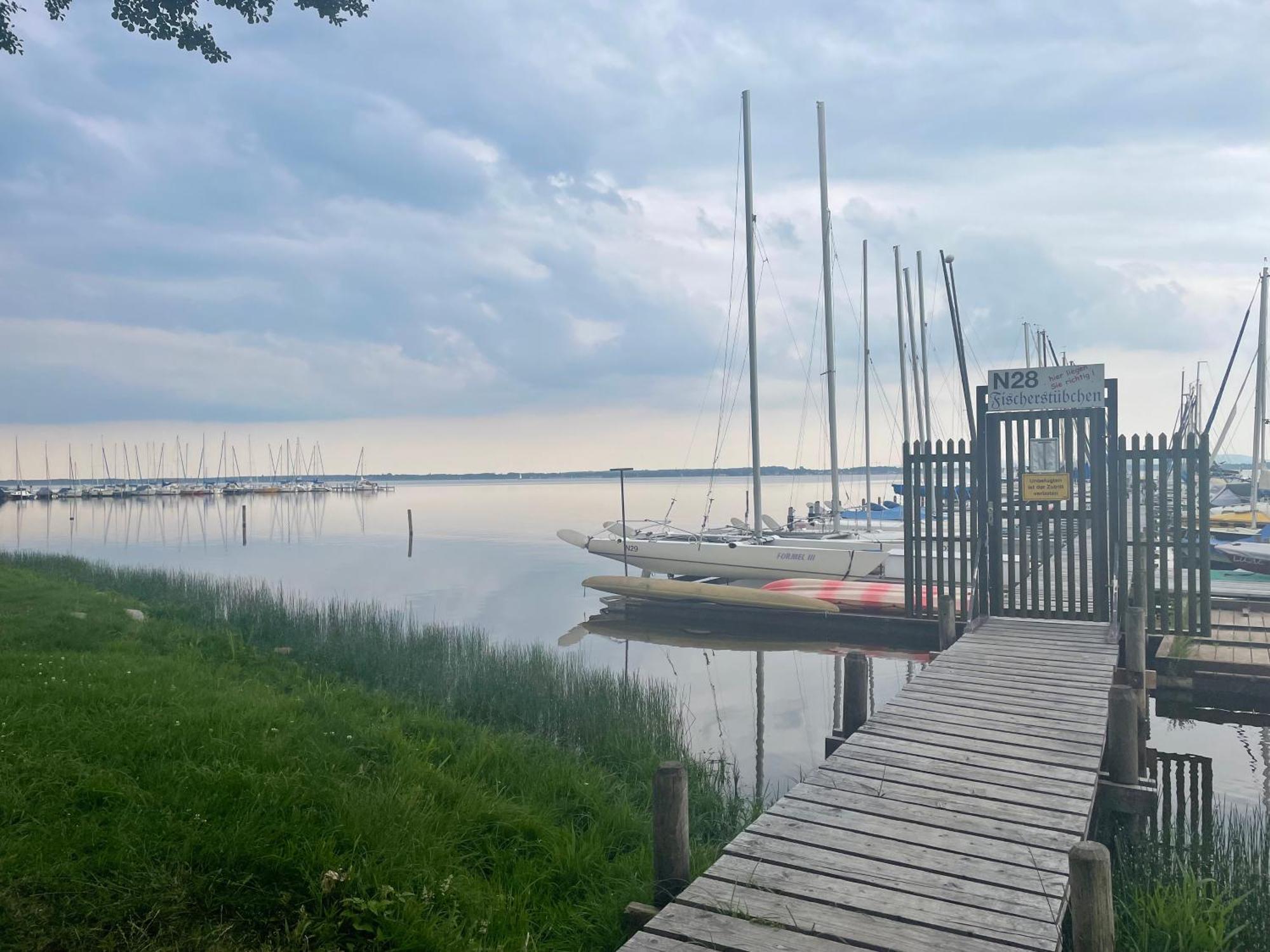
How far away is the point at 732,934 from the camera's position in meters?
3.91

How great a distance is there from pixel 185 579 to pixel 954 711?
62.8ft

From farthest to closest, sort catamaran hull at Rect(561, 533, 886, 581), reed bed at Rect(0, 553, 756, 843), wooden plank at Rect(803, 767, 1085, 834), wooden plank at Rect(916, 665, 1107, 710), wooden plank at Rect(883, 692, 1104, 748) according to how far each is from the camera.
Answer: catamaran hull at Rect(561, 533, 886, 581), reed bed at Rect(0, 553, 756, 843), wooden plank at Rect(916, 665, 1107, 710), wooden plank at Rect(883, 692, 1104, 748), wooden plank at Rect(803, 767, 1085, 834)

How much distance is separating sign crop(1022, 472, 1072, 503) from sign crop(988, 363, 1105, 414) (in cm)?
79

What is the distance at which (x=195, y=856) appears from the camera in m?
4.67

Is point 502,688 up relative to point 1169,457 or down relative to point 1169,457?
down

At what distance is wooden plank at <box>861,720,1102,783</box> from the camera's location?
5879 millimetres

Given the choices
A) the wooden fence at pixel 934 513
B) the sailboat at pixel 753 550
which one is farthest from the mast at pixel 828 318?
the wooden fence at pixel 934 513

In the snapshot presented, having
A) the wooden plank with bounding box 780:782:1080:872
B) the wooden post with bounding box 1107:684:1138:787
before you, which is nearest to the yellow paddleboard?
the wooden post with bounding box 1107:684:1138:787

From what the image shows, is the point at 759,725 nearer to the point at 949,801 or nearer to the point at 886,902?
the point at 949,801

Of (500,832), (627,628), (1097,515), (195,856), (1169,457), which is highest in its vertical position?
(1169,457)

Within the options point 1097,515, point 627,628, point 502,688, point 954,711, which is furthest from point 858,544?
point 954,711

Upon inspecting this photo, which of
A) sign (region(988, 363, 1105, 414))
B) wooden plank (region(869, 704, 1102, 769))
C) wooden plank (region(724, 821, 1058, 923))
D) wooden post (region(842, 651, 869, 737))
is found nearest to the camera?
wooden plank (region(724, 821, 1058, 923))

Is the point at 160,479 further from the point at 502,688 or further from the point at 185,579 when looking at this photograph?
the point at 502,688

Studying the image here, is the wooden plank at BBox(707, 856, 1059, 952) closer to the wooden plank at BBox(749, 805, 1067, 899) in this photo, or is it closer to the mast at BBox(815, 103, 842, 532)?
the wooden plank at BBox(749, 805, 1067, 899)
